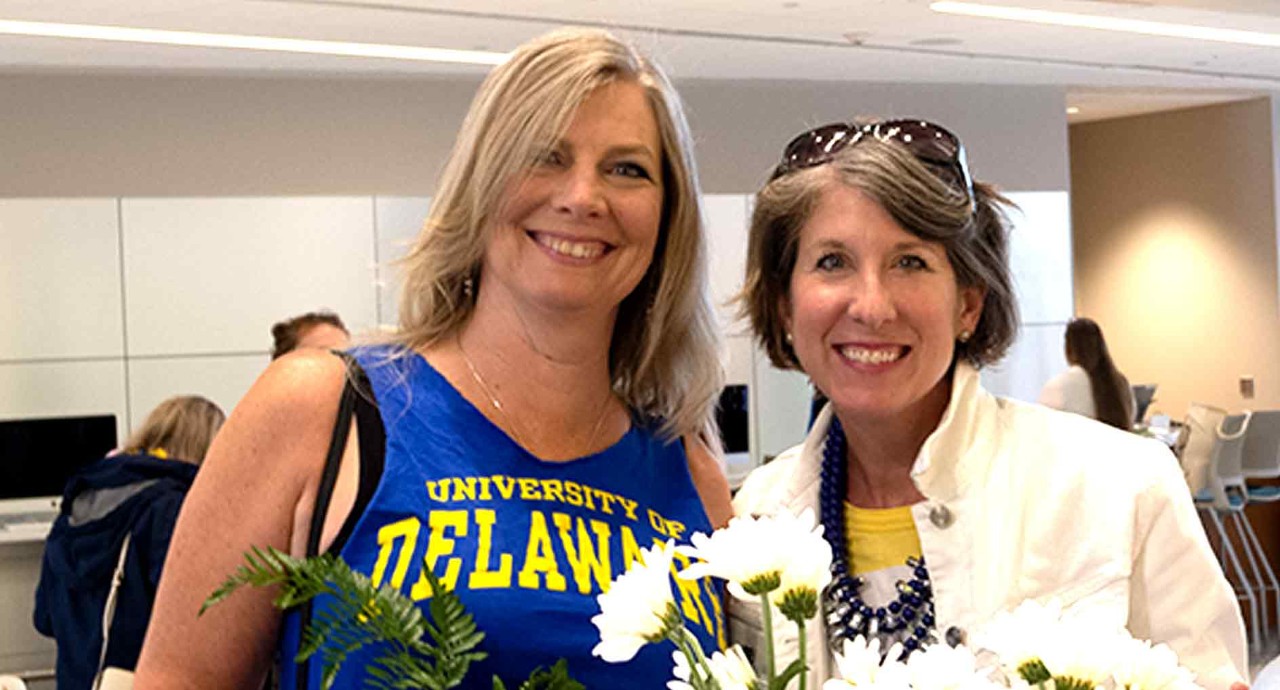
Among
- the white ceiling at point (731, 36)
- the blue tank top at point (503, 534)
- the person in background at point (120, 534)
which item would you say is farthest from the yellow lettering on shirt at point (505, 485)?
the white ceiling at point (731, 36)

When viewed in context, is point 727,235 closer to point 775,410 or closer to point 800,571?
point 775,410

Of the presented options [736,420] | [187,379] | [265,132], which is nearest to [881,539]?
[187,379]

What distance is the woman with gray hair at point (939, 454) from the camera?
168 centimetres

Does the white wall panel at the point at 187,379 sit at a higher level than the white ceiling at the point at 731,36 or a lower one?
lower

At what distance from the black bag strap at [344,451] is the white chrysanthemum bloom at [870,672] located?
856 mm

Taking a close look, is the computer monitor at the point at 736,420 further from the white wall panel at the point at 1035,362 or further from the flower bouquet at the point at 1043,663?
the flower bouquet at the point at 1043,663

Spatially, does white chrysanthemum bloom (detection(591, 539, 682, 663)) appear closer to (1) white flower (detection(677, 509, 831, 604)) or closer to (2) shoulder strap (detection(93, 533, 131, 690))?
(1) white flower (detection(677, 509, 831, 604))

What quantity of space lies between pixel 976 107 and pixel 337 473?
9796mm

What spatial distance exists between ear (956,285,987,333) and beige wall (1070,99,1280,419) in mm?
11204

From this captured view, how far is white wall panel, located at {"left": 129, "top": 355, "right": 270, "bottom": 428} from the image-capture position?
8.11 metres

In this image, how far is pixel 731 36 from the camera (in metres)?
8.44

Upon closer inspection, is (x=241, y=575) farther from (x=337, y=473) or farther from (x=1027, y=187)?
(x=1027, y=187)

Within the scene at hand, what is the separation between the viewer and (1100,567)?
5.49ft

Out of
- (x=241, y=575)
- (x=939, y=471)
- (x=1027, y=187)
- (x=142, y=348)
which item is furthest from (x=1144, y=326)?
(x=241, y=575)
